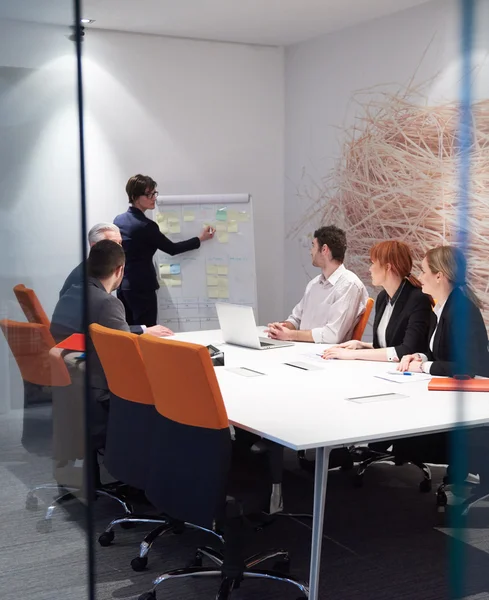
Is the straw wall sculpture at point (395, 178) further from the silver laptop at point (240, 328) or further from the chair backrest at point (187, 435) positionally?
the chair backrest at point (187, 435)

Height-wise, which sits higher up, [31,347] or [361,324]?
[31,347]

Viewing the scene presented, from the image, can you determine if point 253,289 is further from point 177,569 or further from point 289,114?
point 177,569

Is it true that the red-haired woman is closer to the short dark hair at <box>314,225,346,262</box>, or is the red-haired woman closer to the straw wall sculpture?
the short dark hair at <box>314,225,346,262</box>

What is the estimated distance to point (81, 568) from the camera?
1294mm

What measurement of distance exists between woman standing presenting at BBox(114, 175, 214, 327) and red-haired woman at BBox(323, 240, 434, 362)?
7.65 ft

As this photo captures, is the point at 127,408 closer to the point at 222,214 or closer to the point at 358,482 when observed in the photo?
the point at 358,482

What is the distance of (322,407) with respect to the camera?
9.85 ft

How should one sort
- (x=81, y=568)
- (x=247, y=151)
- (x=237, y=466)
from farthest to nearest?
(x=247, y=151) → (x=237, y=466) → (x=81, y=568)

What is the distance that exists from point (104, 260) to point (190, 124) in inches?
137

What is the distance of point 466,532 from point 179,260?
563cm

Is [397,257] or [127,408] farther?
[397,257]

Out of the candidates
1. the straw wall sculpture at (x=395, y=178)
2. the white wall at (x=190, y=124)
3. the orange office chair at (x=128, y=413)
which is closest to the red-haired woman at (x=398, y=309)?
the straw wall sculpture at (x=395, y=178)

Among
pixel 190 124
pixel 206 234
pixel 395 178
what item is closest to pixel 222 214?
pixel 206 234

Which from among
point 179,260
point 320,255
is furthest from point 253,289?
point 320,255
